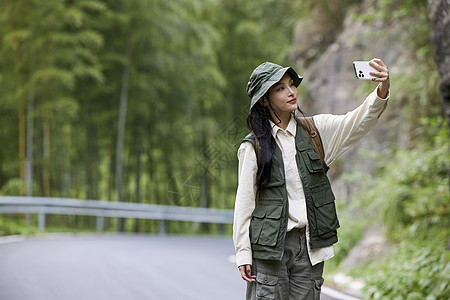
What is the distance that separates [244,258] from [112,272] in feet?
14.2

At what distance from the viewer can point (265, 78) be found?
9.46 feet

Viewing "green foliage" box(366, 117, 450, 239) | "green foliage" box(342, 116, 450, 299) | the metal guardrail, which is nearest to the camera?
"green foliage" box(342, 116, 450, 299)

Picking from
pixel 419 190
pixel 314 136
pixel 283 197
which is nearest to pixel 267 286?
pixel 283 197

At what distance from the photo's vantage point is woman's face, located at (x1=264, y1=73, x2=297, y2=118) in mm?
2910

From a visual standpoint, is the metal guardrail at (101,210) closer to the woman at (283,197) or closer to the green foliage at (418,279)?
the green foliage at (418,279)

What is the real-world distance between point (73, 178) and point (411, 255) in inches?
538

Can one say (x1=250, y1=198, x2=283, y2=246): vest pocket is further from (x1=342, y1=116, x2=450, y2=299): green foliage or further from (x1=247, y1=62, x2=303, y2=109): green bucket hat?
(x1=342, y1=116, x2=450, y2=299): green foliage

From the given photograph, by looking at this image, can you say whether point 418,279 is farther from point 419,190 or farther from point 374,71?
point 374,71

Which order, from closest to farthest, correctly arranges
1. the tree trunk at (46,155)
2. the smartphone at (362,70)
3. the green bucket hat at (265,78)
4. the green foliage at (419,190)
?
the smartphone at (362,70) < the green bucket hat at (265,78) < the green foliage at (419,190) < the tree trunk at (46,155)

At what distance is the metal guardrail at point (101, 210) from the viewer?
39.6 ft

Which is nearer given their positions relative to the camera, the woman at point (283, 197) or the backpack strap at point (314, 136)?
the woman at point (283, 197)

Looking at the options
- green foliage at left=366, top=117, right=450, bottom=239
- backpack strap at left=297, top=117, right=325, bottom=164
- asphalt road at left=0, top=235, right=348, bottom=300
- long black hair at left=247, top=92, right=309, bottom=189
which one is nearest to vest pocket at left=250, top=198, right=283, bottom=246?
long black hair at left=247, top=92, right=309, bottom=189

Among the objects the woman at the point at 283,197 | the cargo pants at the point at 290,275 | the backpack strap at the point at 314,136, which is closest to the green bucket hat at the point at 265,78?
the woman at the point at 283,197

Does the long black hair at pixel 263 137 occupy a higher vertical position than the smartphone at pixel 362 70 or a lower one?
lower
